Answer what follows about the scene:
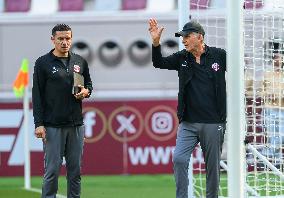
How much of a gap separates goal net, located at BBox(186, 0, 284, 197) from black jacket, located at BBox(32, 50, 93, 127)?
196 centimetres

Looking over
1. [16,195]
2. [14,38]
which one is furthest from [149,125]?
[16,195]

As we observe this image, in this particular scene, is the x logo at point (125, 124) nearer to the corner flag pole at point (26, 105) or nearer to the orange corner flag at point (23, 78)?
the corner flag pole at point (26, 105)

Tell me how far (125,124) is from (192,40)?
7638 millimetres

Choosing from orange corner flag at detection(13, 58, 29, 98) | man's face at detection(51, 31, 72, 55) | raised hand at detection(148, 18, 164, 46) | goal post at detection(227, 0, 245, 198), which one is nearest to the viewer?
goal post at detection(227, 0, 245, 198)

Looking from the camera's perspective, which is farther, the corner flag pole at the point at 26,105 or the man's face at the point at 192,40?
the corner flag pole at the point at 26,105

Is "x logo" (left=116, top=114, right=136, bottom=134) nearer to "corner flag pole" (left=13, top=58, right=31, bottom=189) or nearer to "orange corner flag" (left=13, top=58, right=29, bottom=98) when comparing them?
"corner flag pole" (left=13, top=58, right=31, bottom=189)

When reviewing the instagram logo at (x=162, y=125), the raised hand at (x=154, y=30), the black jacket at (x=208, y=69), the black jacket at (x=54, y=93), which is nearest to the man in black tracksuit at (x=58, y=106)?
the black jacket at (x=54, y=93)

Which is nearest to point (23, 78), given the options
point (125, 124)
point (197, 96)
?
point (125, 124)

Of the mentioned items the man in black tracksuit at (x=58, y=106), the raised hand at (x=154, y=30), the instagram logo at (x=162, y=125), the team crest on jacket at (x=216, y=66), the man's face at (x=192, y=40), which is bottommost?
the instagram logo at (x=162, y=125)

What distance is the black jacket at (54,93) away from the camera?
34.5 ft

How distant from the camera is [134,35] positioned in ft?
61.9

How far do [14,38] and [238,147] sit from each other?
11.7 metres

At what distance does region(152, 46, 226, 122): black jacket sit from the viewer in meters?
10.3

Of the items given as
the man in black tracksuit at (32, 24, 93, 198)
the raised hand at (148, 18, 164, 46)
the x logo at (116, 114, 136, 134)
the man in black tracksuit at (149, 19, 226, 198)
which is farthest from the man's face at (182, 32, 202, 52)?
the x logo at (116, 114, 136, 134)
